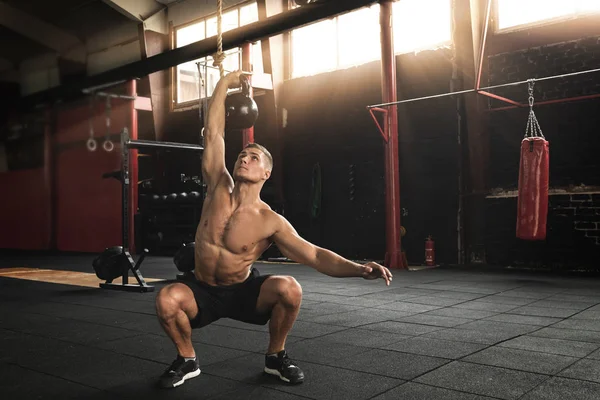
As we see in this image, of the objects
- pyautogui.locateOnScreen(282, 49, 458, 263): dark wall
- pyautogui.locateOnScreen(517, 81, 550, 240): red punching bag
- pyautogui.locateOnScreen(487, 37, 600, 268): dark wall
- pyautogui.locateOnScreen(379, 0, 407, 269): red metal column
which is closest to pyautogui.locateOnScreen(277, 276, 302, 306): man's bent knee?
pyautogui.locateOnScreen(517, 81, 550, 240): red punching bag

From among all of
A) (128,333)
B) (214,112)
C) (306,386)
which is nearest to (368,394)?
(306,386)

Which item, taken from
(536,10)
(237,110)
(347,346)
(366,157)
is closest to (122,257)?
(237,110)

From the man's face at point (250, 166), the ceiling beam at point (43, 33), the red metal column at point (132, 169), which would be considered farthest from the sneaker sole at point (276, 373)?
the ceiling beam at point (43, 33)

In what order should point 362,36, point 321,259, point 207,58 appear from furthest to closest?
point 207,58 → point 362,36 → point 321,259

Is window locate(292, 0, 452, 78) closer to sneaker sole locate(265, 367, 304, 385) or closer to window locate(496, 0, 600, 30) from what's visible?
window locate(496, 0, 600, 30)

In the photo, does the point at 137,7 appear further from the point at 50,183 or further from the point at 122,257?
the point at 122,257

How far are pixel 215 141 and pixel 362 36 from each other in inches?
284

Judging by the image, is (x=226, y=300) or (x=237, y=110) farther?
(x=237, y=110)

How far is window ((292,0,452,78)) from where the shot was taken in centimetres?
854

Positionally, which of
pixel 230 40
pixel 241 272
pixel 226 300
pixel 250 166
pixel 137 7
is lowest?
pixel 226 300

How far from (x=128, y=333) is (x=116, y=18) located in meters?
10.6

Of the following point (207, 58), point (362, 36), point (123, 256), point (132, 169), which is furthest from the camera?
point (132, 169)

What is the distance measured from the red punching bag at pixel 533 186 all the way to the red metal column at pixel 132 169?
26.7 feet

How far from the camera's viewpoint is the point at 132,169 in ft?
39.2
